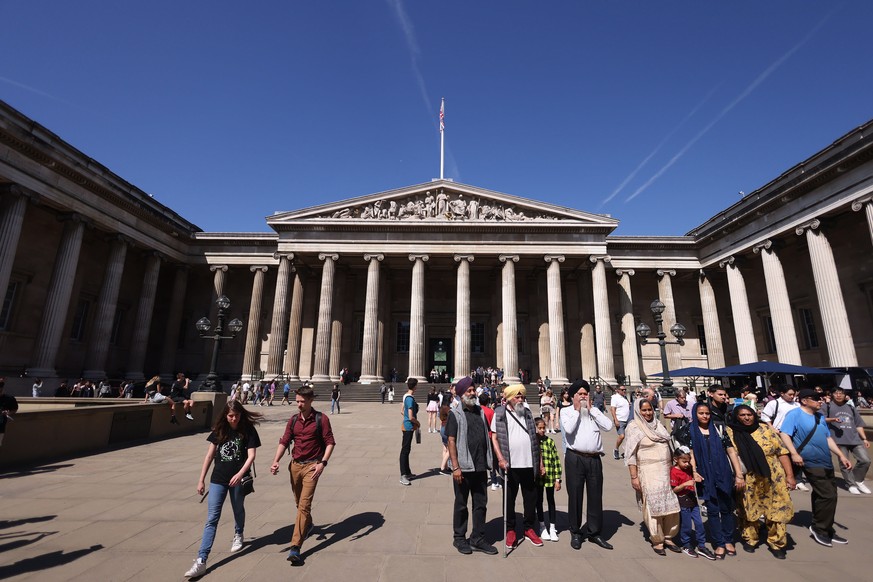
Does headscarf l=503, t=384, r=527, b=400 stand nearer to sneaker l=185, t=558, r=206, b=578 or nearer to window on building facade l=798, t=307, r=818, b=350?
sneaker l=185, t=558, r=206, b=578

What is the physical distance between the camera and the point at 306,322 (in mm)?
31391

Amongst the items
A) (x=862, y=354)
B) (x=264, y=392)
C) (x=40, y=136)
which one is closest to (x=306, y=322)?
(x=264, y=392)

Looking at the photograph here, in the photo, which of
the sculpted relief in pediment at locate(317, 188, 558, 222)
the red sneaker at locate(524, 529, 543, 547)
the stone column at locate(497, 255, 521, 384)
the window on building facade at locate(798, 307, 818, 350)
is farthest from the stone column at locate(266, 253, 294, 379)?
the window on building facade at locate(798, 307, 818, 350)

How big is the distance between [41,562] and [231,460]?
7.34 ft

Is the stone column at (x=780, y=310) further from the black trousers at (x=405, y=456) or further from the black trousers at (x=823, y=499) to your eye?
the black trousers at (x=405, y=456)

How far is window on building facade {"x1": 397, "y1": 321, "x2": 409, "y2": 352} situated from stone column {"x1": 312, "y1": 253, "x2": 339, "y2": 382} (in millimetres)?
6616

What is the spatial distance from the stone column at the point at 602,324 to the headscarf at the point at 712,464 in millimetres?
22884

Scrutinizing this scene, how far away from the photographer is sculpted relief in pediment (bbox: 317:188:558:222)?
2889 centimetres

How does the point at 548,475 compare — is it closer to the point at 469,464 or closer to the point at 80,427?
the point at 469,464

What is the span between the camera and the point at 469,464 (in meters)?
4.67

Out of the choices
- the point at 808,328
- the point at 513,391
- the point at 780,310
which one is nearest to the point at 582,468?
the point at 513,391

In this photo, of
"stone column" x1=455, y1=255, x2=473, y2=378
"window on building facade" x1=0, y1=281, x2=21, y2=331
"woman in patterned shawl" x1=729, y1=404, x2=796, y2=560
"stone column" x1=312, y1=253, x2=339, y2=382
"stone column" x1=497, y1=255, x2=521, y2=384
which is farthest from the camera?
"stone column" x1=312, y1=253, x2=339, y2=382

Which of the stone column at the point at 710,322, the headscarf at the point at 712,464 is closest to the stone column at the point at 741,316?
the stone column at the point at 710,322

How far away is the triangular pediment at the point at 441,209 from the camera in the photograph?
2847cm
